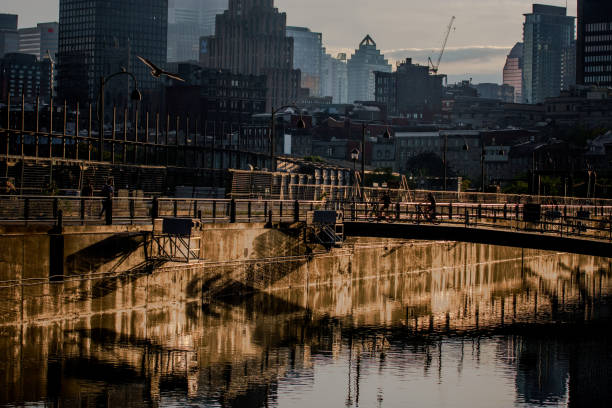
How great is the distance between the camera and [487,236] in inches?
2190

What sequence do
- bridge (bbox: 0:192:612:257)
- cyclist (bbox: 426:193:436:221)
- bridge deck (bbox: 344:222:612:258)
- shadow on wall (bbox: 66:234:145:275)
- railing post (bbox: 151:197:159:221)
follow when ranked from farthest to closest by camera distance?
1. cyclist (bbox: 426:193:436:221)
2. bridge deck (bbox: 344:222:612:258)
3. railing post (bbox: 151:197:159:221)
4. shadow on wall (bbox: 66:234:145:275)
5. bridge (bbox: 0:192:612:257)

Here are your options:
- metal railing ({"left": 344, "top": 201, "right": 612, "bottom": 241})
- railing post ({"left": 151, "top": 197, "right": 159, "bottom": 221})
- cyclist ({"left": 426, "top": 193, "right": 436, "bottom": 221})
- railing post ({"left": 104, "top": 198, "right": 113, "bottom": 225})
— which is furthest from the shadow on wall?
cyclist ({"left": 426, "top": 193, "right": 436, "bottom": 221})

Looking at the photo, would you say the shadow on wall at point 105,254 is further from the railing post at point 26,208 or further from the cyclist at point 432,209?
the cyclist at point 432,209

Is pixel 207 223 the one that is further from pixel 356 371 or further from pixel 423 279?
pixel 423 279

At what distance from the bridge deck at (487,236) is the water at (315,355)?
14.1 ft

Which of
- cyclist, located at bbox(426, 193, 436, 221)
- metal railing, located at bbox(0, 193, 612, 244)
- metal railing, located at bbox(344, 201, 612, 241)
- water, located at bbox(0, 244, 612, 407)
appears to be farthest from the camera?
cyclist, located at bbox(426, 193, 436, 221)

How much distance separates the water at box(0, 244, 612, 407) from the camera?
39.5 metres

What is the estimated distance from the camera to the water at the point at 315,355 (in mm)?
39500

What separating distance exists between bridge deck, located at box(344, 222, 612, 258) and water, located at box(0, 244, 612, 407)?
4.30 meters

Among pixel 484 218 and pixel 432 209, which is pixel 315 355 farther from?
pixel 484 218

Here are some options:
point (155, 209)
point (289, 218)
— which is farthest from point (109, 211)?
point (289, 218)

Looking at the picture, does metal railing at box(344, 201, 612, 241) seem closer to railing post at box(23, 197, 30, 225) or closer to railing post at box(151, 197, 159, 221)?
railing post at box(151, 197, 159, 221)

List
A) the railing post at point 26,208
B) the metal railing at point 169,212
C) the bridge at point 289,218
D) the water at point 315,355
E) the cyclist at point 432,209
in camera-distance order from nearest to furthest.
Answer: the water at point 315,355 → the railing post at point 26,208 → the metal railing at point 169,212 → the bridge at point 289,218 → the cyclist at point 432,209

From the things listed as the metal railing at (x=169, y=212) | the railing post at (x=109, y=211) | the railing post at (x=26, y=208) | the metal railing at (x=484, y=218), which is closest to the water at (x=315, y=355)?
the railing post at (x=109, y=211)
